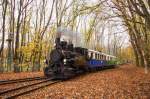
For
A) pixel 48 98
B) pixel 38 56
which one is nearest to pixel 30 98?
pixel 48 98

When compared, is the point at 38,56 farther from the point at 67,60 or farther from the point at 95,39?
the point at 95,39

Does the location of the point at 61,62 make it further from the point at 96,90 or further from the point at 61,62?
the point at 96,90

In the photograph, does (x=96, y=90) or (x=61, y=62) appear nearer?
(x=96, y=90)

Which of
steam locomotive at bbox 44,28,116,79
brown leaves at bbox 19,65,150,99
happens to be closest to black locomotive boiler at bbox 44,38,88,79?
steam locomotive at bbox 44,28,116,79

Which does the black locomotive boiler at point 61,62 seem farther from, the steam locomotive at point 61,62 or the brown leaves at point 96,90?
the brown leaves at point 96,90

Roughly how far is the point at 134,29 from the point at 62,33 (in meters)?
8.14

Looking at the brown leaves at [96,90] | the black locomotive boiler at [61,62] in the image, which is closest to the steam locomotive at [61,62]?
the black locomotive boiler at [61,62]

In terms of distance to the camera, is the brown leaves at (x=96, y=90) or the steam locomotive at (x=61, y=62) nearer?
the brown leaves at (x=96, y=90)

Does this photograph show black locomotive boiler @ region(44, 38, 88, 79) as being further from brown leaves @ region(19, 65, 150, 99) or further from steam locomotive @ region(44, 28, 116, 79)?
brown leaves @ region(19, 65, 150, 99)

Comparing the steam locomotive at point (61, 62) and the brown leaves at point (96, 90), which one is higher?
the steam locomotive at point (61, 62)

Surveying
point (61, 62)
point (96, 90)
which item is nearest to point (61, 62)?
point (61, 62)

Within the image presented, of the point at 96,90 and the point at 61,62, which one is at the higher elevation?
the point at 61,62

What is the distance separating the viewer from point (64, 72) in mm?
21812

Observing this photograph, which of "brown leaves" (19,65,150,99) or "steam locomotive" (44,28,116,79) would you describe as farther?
"steam locomotive" (44,28,116,79)
